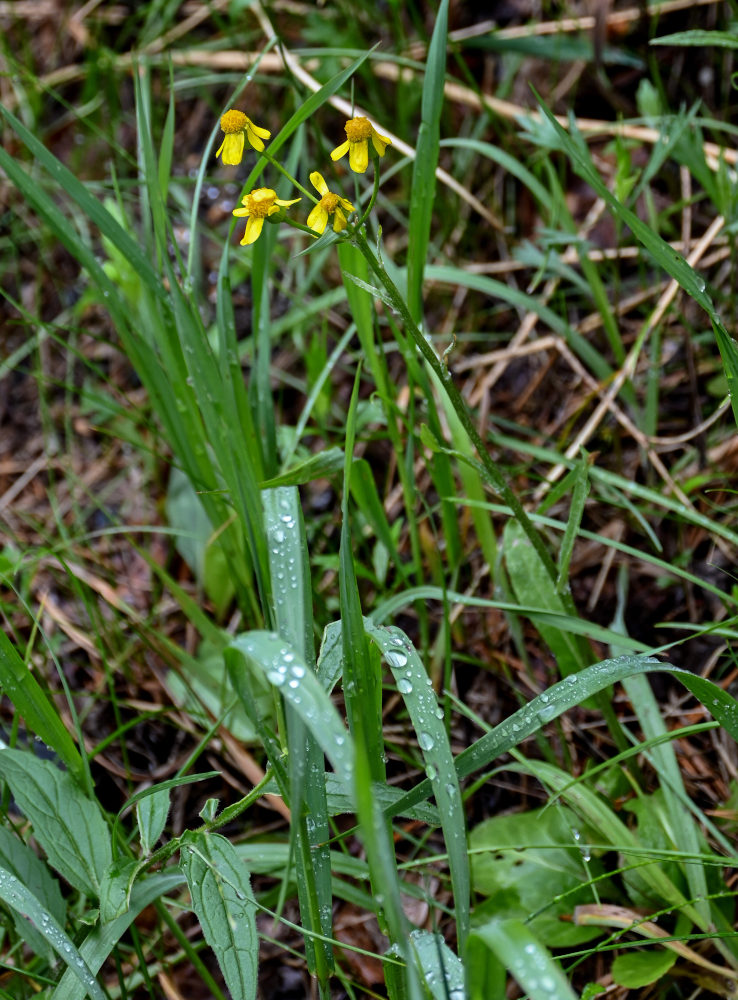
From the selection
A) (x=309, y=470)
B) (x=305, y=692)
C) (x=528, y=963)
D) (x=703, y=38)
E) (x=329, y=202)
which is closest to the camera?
(x=528, y=963)

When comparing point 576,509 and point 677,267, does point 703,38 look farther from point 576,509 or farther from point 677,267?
point 576,509

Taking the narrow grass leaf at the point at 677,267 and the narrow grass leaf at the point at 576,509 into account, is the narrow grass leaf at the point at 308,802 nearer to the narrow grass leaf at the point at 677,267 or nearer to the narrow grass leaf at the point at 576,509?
the narrow grass leaf at the point at 576,509

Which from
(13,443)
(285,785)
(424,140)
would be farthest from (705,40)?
(13,443)

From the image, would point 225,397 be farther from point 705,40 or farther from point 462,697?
point 705,40

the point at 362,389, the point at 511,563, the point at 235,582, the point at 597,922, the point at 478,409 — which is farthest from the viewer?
the point at 362,389

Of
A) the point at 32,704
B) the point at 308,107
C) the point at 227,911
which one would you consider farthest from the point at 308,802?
the point at 308,107

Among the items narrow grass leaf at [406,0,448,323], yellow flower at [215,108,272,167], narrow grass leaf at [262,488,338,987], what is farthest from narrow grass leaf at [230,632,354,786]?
narrow grass leaf at [406,0,448,323]

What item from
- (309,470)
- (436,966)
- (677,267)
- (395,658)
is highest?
(677,267)

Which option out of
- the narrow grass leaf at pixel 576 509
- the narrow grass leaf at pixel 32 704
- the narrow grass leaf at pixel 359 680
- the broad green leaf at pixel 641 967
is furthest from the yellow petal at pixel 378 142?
the broad green leaf at pixel 641 967
